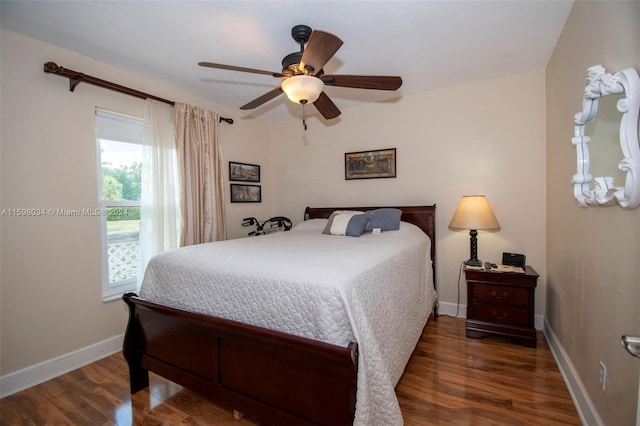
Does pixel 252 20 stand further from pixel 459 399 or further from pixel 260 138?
pixel 459 399

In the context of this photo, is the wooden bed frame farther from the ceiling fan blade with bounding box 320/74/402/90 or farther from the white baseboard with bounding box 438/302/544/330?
the white baseboard with bounding box 438/302/544/330

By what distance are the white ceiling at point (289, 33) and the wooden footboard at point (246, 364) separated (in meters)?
1.92

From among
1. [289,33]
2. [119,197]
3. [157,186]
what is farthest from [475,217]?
[119,197]

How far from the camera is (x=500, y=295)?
254cm

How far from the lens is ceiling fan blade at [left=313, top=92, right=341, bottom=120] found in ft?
7.57

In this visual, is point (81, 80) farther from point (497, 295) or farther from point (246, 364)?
point (497, 295)

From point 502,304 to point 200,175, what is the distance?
329 cm

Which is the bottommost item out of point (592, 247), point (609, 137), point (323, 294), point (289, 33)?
point (323, 294)

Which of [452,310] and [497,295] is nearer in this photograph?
[497,295]

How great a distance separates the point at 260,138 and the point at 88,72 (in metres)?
2.13

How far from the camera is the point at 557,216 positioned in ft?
7.55

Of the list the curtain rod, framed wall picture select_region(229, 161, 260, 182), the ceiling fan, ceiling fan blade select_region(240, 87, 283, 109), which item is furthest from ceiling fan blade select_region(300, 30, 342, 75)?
framed wall picture select_region(229, 161, 260, 182)

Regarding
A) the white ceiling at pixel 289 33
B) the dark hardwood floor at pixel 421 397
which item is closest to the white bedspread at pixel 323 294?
the dark hardwood floor at pixel 421 397

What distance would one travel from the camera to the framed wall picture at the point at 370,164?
11.4ft
